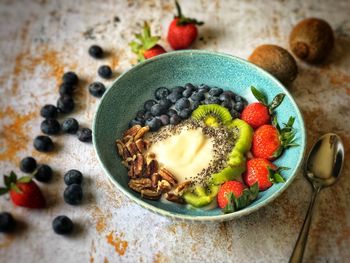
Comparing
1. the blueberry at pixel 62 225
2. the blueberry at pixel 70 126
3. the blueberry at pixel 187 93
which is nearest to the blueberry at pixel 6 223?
the blueberry at pixel 62 225

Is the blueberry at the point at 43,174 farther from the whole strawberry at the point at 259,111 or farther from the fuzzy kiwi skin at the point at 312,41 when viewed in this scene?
the fuzzy kiwi skin at the point at 312,41

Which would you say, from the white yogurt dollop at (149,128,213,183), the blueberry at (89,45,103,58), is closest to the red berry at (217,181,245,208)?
the white yogurt dollop at (149,128,213,183)

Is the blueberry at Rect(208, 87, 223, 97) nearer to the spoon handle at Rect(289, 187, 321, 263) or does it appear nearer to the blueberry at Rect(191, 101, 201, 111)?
the blueberry at Rect(191, 101, 201, 111)

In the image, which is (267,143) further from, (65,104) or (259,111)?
(65,104)

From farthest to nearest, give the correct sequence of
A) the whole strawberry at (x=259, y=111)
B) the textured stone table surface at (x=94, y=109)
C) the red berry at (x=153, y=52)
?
the red berry at (x=153, y=52)
the whole strawberry at (x=259, y=111)
the textured stone table surface at (x=94, y=109)

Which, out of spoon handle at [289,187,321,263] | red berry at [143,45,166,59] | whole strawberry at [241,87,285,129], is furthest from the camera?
red berry at [143,45,166,59]

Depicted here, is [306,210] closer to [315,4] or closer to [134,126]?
[134,126]
